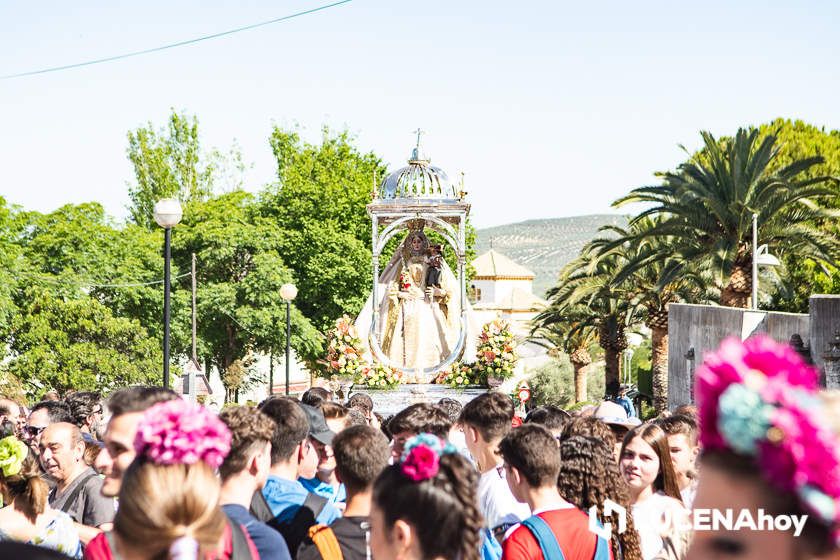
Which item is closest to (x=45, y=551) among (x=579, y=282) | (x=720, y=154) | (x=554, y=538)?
(x=554, y=538)

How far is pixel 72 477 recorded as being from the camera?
6309 millimetres

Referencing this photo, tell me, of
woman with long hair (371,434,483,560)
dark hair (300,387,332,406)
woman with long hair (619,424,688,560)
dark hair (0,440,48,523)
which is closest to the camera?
woman with long hair (371,434,483,560)

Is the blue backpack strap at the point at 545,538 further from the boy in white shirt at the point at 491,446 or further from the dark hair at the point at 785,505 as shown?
the dark hair at the point at 785,505

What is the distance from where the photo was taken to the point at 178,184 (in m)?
64.4

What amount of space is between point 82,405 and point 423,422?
3928mm

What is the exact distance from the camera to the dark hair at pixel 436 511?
3305 mm

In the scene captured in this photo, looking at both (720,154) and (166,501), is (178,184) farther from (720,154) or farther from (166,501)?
(166,501)

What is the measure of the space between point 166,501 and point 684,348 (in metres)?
28.9

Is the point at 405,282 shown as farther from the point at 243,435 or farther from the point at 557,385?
the point at 557,385

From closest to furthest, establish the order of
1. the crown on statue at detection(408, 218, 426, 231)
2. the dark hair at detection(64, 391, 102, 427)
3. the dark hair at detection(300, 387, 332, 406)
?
the dark hair at detection(300, 387, 332, 406) → the dark hair at detection(64, 391, 102, 427) → the crown on statue at detection(408, 218, 426, 231)

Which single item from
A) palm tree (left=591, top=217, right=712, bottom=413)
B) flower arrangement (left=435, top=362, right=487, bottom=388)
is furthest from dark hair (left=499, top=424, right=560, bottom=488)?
palm tree (left=591, top=217, right=712, bottom=413)

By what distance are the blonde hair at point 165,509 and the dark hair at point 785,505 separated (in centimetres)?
149

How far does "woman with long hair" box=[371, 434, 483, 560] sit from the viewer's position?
3.30 metres

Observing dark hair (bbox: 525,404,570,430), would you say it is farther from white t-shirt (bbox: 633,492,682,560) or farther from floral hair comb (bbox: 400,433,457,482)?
floral hair comb (bbox: 400,433,457,482)
